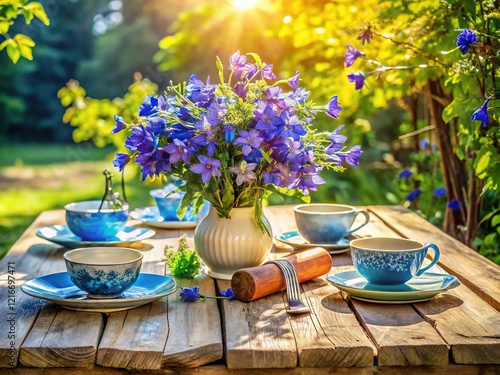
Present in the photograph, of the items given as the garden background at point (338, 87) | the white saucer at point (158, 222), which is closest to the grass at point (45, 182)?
the garden background at point (338, 87)

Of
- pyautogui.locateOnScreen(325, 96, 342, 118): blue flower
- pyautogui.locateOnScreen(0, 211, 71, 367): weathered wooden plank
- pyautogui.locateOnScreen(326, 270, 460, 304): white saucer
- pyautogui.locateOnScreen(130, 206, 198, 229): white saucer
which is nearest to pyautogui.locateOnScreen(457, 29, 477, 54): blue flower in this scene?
pyautogui.locateOnScreen(325, 96, 342, 118): blue flower

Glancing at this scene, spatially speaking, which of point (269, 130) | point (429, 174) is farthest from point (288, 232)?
point (429, 174)

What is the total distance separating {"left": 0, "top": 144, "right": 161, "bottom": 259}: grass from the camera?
7371 mm

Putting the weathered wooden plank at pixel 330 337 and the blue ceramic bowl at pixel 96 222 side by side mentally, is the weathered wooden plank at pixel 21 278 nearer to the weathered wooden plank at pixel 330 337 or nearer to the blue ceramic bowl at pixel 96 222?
the blue ceramic bowl at pixel 96 222

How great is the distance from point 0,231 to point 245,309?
205 inches

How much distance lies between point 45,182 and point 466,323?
848 cm

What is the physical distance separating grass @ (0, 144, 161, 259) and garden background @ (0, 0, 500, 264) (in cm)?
2

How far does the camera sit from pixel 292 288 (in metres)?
1.95

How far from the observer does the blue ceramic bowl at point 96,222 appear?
248cm

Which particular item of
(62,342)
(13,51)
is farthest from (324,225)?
(13,51)

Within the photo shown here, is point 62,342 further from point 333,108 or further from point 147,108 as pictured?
point 333,108

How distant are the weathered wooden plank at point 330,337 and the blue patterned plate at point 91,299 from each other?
1.18 ft

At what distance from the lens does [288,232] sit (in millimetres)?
2715

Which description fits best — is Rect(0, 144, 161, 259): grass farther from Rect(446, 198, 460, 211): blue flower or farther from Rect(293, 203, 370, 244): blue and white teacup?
Rect(293, 203, 370, 244): blue and white teacup
